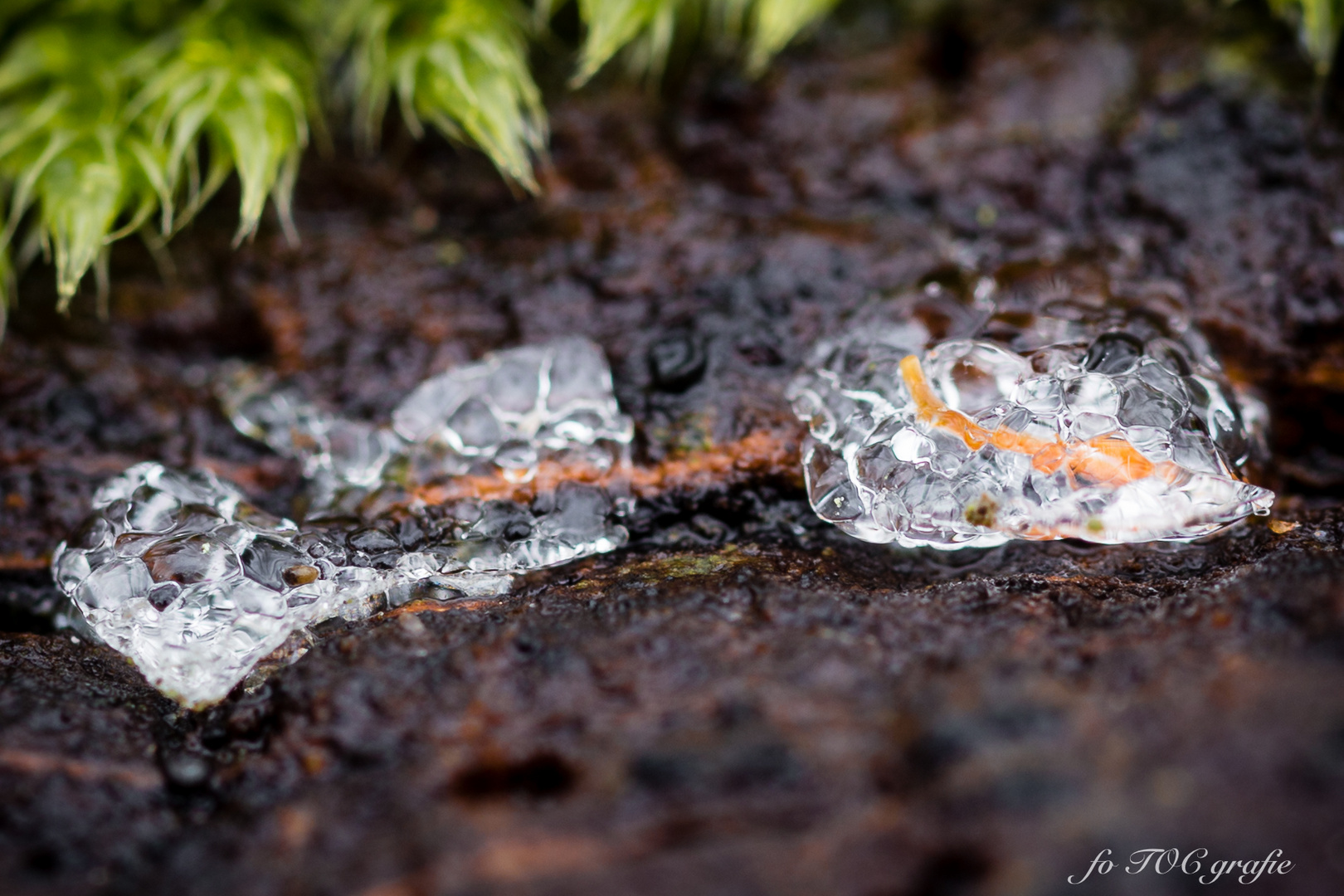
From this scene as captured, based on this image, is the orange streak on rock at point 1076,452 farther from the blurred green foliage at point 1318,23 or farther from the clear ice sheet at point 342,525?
the blurred green foliage at point 1318,23

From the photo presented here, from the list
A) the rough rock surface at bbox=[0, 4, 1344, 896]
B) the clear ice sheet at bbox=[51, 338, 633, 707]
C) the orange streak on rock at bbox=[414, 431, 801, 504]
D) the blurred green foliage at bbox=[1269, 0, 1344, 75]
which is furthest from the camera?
the blurred green foliage at bbox=[1269, 0, 1344, 75]

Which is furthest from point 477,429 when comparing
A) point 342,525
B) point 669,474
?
point 669,474

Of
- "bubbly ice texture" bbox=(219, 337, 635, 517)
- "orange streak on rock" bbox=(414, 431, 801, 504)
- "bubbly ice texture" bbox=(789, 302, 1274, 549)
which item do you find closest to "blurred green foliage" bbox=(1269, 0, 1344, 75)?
"bubbly ice texture" bbox=(789, 302, 1274, 549)

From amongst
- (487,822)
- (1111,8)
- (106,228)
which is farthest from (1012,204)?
(106,228)

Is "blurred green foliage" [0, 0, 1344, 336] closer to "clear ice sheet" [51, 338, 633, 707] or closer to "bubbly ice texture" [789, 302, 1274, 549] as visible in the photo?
"clear ice sheet" [51, 338, 633, 707]

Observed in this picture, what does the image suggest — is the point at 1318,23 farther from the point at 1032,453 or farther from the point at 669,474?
the point at 669,474

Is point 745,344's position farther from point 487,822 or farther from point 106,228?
point 106,228
